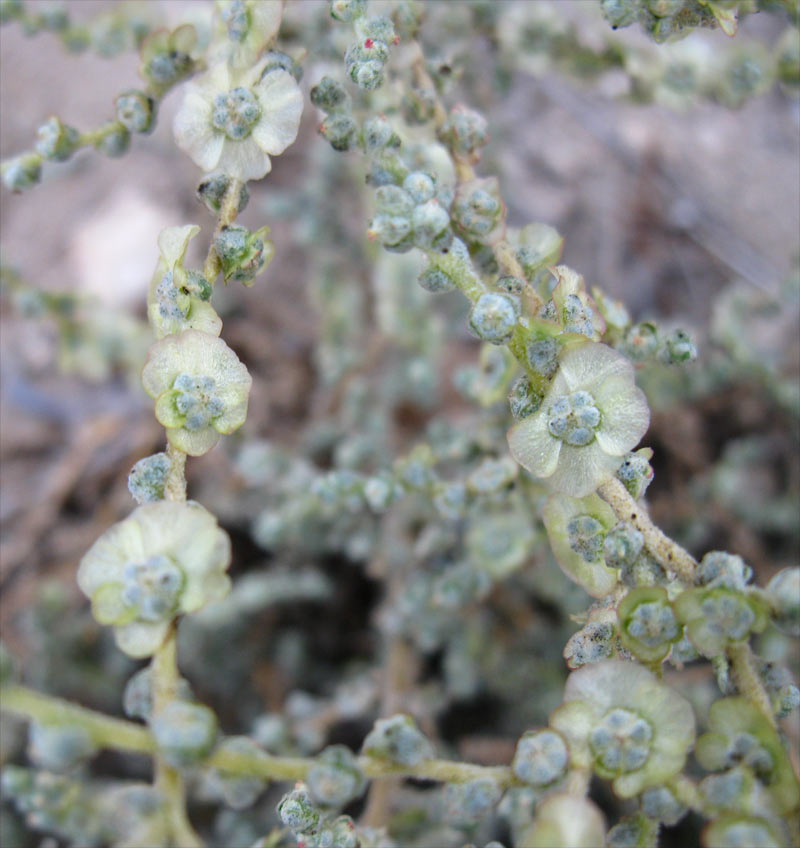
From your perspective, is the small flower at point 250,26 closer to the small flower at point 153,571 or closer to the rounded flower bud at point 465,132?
the rounded flower bud at point 465,132

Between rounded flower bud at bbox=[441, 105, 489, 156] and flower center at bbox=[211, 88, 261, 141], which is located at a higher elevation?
flower center at bbox=[211, 88, 261, 141]

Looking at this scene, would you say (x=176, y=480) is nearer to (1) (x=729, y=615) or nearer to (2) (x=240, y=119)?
(2) (x=240, y=119)

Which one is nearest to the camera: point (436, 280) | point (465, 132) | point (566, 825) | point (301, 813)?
point (566, 825)

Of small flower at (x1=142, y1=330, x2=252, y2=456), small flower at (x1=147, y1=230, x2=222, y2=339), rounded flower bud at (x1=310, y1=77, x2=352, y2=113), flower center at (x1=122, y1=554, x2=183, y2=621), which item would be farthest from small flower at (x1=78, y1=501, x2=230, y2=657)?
rounded flower bud at (x1=310, y1=77, x2=352, y2=113)

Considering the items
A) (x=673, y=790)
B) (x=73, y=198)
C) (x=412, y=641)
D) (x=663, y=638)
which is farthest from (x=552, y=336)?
(x=73, y=198)

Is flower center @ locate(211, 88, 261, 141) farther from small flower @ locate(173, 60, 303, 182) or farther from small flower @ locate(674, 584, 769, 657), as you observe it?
small flower @ locate(674, 584, 769, 657)

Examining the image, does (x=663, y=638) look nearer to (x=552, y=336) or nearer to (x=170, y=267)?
(x=552, y=336)

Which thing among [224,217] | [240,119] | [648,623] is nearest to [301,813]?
[648,623]
